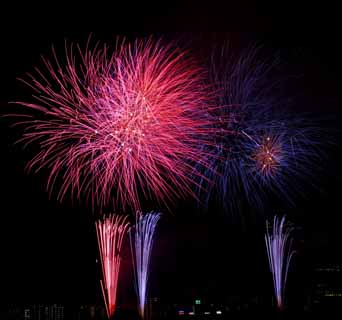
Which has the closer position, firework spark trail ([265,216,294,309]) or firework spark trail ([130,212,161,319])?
firework spark trail ([130,212,161,319])

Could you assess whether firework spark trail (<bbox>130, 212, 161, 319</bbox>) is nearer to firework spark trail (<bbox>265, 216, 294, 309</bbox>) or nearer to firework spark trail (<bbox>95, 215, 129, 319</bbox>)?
firework spark trail (<bbox>95, 215, 129, 319</bbox>)

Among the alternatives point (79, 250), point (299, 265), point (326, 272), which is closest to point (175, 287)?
point (79, 250)

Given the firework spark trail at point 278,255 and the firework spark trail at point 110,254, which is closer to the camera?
the firework spark trail at point 110,254

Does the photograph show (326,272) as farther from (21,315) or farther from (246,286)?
(21,315)

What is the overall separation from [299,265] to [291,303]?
601cm

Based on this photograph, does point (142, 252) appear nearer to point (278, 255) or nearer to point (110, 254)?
point (110, 254)

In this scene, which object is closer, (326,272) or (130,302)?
(130,302)

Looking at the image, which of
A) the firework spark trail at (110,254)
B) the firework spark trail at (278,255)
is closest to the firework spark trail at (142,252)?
the firework spark trail at (110,254)

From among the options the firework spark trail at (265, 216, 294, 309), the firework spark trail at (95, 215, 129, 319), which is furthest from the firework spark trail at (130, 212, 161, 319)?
the firework spark trail at (265, 216, 294, 309)

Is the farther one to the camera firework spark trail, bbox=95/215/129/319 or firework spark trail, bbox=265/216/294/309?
firework spark trail, bbox=265/216/294/309

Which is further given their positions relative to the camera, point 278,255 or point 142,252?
point 278,255

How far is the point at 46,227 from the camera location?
2041 cm

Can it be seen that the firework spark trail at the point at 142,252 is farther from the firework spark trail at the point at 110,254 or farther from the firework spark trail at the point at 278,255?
the firework spark trail at the point at 278,255

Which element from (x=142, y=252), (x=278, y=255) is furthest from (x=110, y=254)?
(x=278, y=255)
